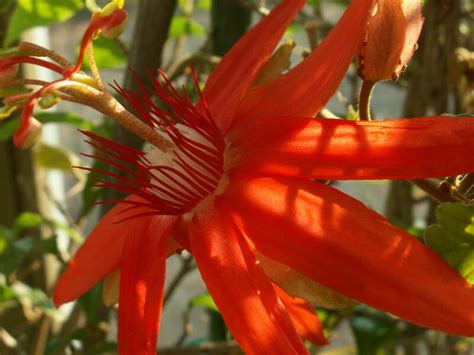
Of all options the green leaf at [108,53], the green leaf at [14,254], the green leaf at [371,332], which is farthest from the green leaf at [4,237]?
the green leaf at [371,332]

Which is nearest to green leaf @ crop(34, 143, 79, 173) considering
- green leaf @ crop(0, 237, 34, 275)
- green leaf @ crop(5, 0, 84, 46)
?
green leaf @ crop(0, 237, 34, 275)

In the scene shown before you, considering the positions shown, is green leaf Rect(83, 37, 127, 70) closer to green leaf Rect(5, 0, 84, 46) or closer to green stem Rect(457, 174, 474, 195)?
green leaf Rect(5, 0, 84, 46)

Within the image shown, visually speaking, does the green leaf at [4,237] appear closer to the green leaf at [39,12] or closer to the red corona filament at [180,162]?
the green leaf at [39,12]

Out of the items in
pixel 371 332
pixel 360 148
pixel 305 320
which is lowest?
pixel 371 332

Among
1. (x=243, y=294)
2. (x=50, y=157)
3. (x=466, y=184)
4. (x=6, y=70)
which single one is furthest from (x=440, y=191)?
(x=50, y=157)

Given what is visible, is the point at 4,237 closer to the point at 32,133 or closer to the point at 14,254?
the point at 14,254

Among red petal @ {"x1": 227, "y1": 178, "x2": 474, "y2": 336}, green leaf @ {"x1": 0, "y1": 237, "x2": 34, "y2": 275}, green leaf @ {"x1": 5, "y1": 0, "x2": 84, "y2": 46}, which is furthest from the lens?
green leaf @ {"x1": 0, "y1": 237, "x2": 34, "y2": 275}
